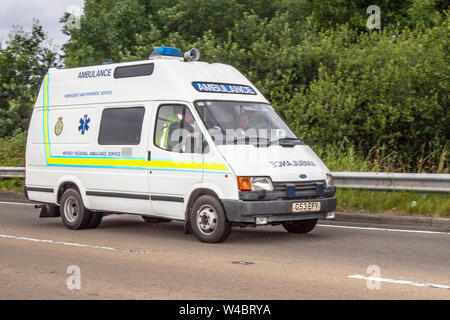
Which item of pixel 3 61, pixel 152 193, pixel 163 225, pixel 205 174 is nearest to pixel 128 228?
pixel 163 225

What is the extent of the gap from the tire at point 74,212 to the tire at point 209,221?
2.49m

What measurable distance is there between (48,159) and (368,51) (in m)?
10.2

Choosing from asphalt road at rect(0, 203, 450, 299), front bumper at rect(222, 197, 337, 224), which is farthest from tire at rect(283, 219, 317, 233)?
front bumper at rect(222, 197, 337, 224)

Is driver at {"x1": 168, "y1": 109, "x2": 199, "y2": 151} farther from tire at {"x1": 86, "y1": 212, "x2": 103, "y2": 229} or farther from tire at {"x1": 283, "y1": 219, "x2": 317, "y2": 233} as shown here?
tire at {"x1": 86, "y1": 212, "x2": 103, "y2": 229}

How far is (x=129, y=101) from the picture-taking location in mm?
11352

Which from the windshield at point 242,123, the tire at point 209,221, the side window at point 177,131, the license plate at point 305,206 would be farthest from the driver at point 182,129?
the license plate at point 305,206

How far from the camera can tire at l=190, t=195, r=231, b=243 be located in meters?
9.91

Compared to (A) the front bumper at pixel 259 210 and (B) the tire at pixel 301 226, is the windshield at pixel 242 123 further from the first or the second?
(B) the tire at pixel 301 226

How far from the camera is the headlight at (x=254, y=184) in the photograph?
9.68 metres

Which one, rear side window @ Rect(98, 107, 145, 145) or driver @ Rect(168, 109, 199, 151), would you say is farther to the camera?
rear side window @ Rect(98, 107, 145, 145)

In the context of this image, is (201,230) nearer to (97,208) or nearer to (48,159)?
(97,208)

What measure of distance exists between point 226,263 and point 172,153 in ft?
8.05

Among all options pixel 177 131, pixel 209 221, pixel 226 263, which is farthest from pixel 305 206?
pixel 177 131

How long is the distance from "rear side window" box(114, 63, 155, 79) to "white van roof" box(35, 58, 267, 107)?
0.9 inches
